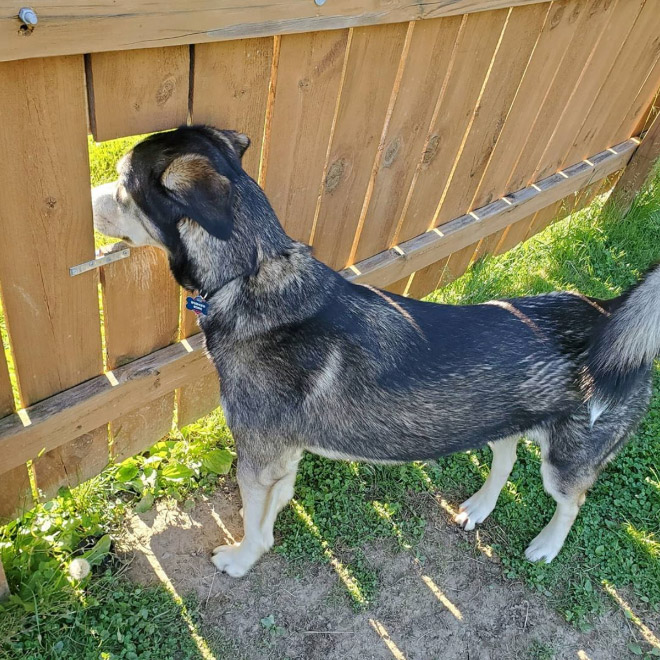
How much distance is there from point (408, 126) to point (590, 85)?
205 cm

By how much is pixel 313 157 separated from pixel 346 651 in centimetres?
225

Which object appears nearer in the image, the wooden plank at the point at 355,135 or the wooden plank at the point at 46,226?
the wooden plank at the point at 46,226

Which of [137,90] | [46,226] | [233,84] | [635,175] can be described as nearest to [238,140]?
[233,84]

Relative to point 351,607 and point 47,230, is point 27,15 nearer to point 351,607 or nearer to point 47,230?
point 47,230

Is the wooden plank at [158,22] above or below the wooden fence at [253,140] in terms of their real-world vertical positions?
above

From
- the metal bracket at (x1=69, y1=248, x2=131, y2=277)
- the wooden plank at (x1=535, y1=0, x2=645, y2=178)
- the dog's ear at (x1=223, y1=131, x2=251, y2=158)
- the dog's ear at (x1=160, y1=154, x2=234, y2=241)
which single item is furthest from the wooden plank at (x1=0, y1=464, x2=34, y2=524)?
the wooden plank at (x1=535, y1=0, x2=645, y2=178)

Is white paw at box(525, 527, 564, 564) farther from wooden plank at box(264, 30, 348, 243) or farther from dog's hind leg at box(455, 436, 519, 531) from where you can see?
wooden plank at box(264, 30, 348, 243)

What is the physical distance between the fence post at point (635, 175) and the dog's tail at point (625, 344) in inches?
141

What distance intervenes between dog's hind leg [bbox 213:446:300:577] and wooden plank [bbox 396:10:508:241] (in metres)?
1.80

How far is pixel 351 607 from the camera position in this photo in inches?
114

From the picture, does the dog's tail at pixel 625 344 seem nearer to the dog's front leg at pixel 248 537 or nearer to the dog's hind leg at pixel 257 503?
the dog's hind leg at pixel 257 503

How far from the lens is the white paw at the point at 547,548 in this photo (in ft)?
10.5

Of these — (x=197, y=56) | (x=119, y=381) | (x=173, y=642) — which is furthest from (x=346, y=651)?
(x=197, y=56)

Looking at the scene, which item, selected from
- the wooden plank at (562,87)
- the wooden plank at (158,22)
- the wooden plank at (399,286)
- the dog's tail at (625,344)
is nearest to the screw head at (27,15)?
the wooden plank at (158,22)
